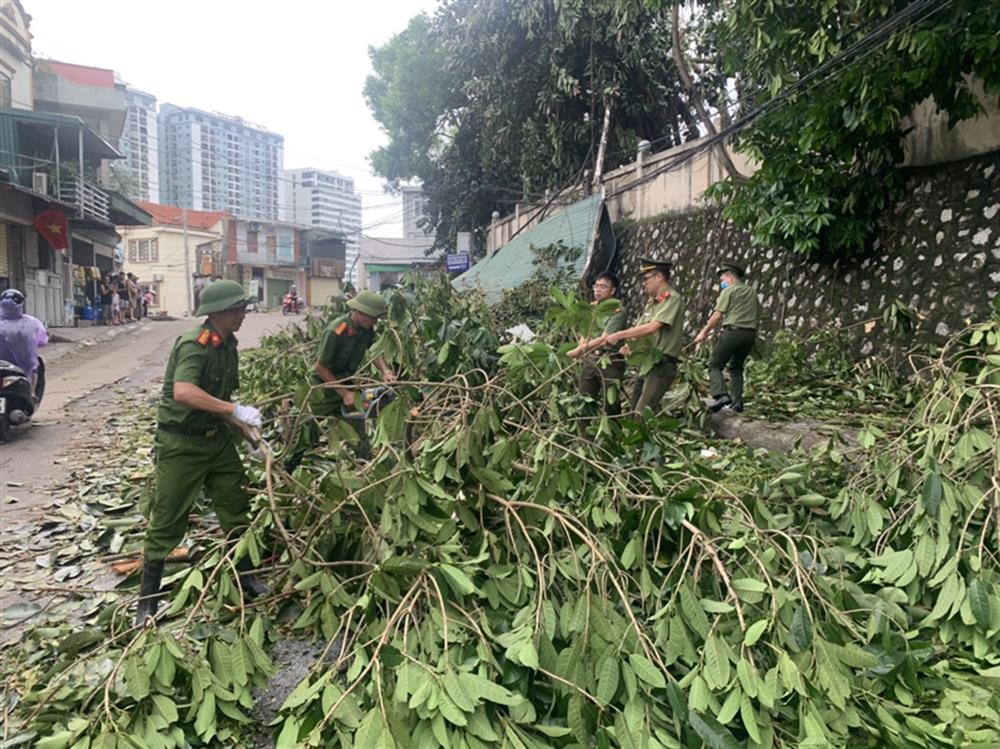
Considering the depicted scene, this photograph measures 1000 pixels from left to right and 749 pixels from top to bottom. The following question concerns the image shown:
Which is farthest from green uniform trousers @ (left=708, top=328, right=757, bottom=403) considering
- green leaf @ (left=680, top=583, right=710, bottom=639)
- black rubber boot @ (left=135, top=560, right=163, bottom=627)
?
black rubber boot @ (left=135, top=560, right=163, bottom=627)

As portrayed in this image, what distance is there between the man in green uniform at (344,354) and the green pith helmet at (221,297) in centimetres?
111

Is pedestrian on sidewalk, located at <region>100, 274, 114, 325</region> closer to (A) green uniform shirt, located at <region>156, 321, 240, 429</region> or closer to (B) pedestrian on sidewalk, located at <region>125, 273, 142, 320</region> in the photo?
(B) pedestrian on sidewalk, located at <region>125, 273, 142, 320</region>

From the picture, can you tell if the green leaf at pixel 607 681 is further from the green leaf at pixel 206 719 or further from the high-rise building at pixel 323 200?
the high-rise building at pixel 323 200

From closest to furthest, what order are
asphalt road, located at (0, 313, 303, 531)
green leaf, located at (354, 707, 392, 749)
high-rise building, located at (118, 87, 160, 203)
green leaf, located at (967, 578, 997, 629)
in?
green leaf, located at (354, 707, 392, 749), green leaf, located at (967, 578, 997, 629), asphalt road, located at (0, 313, 303, 531), high-rise building, located at (118, 87, 160, 203)

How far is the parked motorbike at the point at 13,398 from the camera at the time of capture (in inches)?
255

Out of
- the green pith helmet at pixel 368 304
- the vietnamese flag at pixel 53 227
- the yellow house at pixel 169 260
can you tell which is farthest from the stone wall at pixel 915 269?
the yellow house at pixel 169 260

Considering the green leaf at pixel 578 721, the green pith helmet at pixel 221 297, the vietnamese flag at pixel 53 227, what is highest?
the vietnamese flag at pixel 53 227

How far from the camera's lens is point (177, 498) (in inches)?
129

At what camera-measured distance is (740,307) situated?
6.13 metres

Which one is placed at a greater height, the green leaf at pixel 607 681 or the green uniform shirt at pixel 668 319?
the green uniform shirt at pixel 668 319

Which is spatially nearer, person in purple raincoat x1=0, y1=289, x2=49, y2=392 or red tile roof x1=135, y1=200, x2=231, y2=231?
person in purple raincoat x1=0, y1=289, x2=49, y2=392

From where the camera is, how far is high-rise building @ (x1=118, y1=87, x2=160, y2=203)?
1203 inches

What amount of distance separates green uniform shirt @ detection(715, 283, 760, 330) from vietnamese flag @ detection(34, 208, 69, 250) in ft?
59.6

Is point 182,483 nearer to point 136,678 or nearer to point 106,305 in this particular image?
point 136,678
